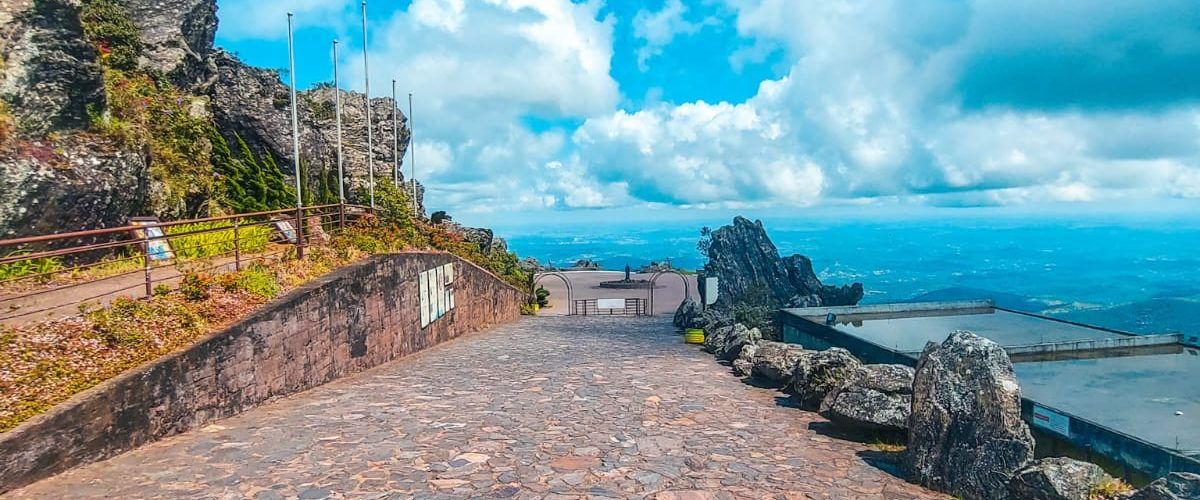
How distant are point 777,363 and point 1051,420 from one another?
13.9ft

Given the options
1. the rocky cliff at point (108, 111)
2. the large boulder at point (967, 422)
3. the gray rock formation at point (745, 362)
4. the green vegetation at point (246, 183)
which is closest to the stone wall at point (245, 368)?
the rocky cliff at point (108, 111)

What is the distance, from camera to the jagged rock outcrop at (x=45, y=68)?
12.5 meters

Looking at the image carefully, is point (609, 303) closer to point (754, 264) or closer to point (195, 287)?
point (754, 264)

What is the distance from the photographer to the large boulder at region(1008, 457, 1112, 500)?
5418 millimetres

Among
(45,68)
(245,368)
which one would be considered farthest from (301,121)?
(245,368)

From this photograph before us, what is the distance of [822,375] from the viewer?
1002cm

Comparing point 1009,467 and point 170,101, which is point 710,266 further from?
point 1009,467

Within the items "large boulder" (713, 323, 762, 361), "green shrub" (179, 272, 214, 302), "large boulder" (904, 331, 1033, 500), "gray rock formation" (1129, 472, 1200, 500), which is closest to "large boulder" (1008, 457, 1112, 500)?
"large boulder" (904, 331, 1033, 500)

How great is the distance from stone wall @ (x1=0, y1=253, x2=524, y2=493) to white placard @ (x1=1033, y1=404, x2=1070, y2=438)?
35.8 feet

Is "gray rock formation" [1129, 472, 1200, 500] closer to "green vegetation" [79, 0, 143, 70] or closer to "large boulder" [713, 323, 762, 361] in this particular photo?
"large boulder" [713, 323, 762, 361]

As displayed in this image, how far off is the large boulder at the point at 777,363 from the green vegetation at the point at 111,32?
19.8 m

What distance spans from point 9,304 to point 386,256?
6.72 meters

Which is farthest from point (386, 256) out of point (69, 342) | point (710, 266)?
point (710, 266)

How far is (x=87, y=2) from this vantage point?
755 inches
